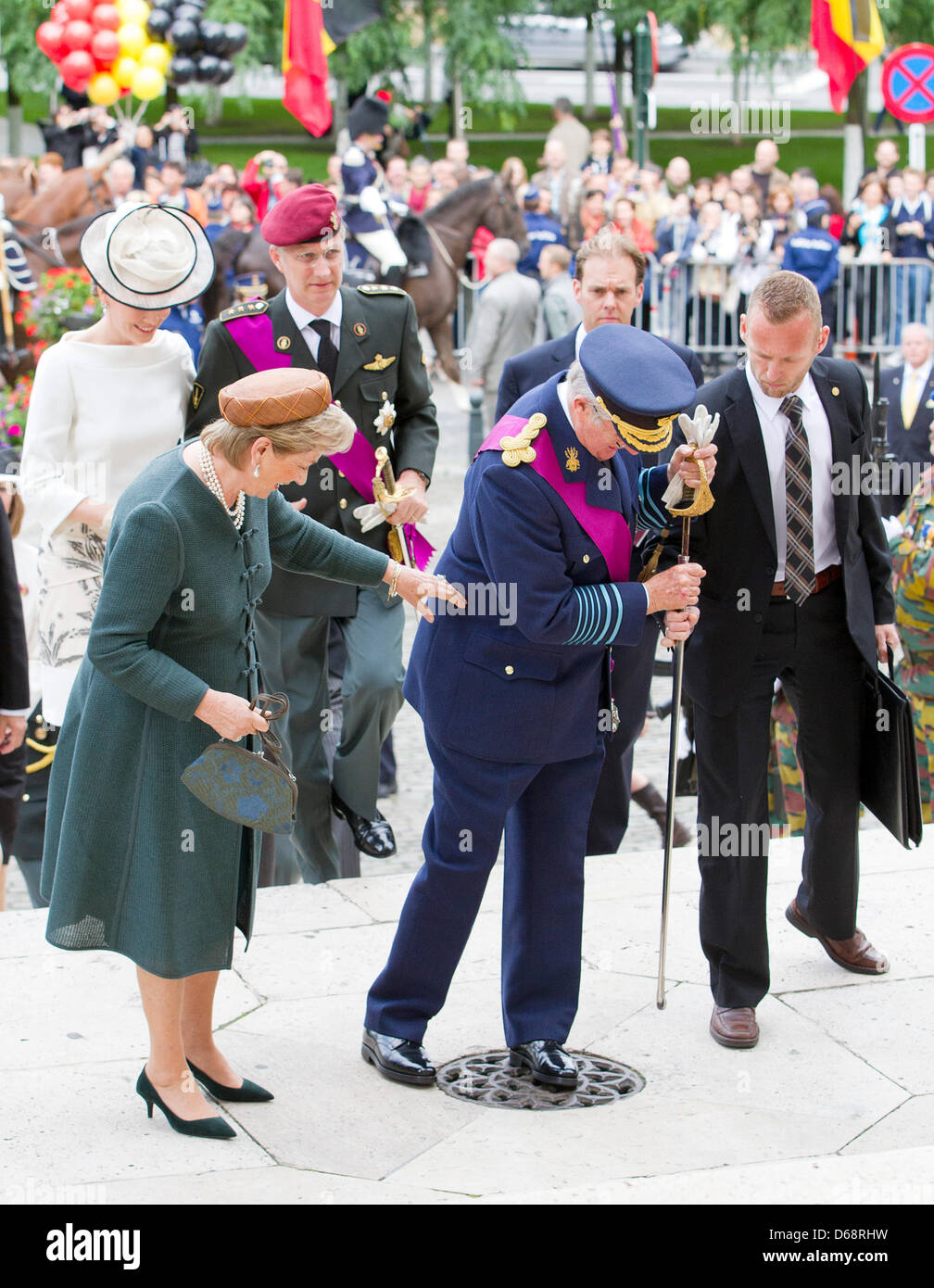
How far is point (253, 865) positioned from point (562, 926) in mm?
801

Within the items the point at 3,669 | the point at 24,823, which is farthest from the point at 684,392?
the point at 24,823

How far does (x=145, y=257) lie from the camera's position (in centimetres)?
519

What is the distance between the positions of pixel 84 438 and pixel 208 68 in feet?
63.4

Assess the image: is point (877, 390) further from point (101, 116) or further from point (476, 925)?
point (101, 116)

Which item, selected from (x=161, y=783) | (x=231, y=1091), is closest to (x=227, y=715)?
(x=161, y=783)

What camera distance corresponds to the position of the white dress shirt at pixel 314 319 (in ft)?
18.1

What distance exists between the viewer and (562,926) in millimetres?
4285

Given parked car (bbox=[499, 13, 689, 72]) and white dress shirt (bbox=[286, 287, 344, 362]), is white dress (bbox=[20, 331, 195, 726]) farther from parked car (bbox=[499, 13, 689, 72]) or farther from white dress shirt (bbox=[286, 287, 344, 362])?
parked car (bbox=[499, 13, 689, 72])

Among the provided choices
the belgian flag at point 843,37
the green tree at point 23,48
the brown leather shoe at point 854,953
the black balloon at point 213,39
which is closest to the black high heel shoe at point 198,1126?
the brown leather shoe at point 854,953

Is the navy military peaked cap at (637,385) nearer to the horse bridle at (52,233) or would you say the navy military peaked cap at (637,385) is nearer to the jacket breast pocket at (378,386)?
the jacket breast pocket at (378,386)

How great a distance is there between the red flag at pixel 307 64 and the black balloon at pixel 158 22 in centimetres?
682

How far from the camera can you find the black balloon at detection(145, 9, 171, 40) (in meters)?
22.6

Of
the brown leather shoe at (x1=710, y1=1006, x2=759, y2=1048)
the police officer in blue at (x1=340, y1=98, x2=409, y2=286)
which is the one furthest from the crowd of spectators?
the brown leather shoe at (x1=710, y1=1006, x2=759, y2=1048)

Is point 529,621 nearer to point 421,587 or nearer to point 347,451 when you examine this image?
point 421,587
